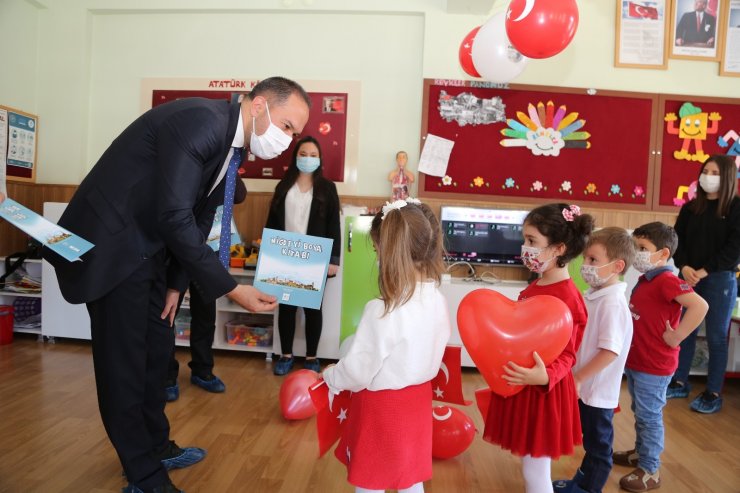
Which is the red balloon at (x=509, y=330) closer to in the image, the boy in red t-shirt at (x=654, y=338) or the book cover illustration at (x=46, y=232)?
the boy in red t-shirt at (x=654, y=338)

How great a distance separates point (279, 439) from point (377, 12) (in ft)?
10.4

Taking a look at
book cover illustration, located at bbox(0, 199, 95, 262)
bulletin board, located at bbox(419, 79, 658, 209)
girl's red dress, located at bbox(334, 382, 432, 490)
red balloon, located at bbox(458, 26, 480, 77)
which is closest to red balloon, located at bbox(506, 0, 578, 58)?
red balloon, located at bbox(458, 26, 480, 77)

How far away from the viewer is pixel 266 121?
5.58 feet

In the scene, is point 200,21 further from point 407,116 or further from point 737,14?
point 737,14

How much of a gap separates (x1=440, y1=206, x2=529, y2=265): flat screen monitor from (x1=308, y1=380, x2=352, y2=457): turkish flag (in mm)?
2420

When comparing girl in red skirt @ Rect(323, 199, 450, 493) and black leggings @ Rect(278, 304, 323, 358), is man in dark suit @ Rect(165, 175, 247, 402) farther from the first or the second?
girl in red skirt @ Rect(323, 199, 450, 493)

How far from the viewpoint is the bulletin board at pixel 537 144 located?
154 inches

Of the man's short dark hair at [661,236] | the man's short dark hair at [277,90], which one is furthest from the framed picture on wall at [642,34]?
the man's short dark hair at [277,90]

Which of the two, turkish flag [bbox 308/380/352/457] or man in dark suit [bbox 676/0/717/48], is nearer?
turkish flag [bbox 308/380/352/457]

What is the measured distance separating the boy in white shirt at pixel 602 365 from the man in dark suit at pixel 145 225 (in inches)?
43.4

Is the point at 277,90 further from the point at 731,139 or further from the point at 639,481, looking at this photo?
the point at 731,139

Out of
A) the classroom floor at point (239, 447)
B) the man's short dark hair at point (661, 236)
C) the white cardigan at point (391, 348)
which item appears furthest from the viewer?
the man's short dark hair at point (661, 236)

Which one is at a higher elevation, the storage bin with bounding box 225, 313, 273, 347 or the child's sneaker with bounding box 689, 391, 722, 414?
the storage bin with bounding box 225, 313, 273, 347

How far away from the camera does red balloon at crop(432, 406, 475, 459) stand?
6.98 ft
